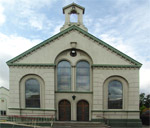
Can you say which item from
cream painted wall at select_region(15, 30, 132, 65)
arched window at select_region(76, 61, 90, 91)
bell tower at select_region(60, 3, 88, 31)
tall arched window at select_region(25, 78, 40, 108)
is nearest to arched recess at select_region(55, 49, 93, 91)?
arched window at select_region(76, 61, 90, 91)

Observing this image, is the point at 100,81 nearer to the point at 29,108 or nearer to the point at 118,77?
the point at 118,77

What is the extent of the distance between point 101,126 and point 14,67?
11596 mm

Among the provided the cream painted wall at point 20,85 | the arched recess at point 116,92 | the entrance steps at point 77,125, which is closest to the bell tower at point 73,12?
the cream painted wall at point 20,85

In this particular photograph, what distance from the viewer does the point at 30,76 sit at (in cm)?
1792

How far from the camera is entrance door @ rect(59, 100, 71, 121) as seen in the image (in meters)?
17.7

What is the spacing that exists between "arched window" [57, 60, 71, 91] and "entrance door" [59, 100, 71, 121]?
162cm

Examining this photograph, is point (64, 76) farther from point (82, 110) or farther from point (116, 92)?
point (116, 92)

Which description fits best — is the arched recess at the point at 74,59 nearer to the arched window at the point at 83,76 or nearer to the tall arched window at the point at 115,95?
the arched window at the point at 83,76

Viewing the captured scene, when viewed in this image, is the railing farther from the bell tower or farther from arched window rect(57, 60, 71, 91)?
the bell tower

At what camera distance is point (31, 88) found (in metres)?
17.9

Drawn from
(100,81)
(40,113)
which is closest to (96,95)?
(100,81)

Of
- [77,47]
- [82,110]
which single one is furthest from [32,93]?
[77,47]

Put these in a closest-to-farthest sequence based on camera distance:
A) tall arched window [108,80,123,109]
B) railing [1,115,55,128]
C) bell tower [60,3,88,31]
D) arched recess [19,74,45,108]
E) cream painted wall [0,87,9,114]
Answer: railing [1,115,55,128]
arched recess [19,74,45,108]
tall arched window [108,80,123,109]
bell tower [60,3,88,31]
cream painted wall [0,87,9,114]

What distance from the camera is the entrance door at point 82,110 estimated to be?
17.8 metres
